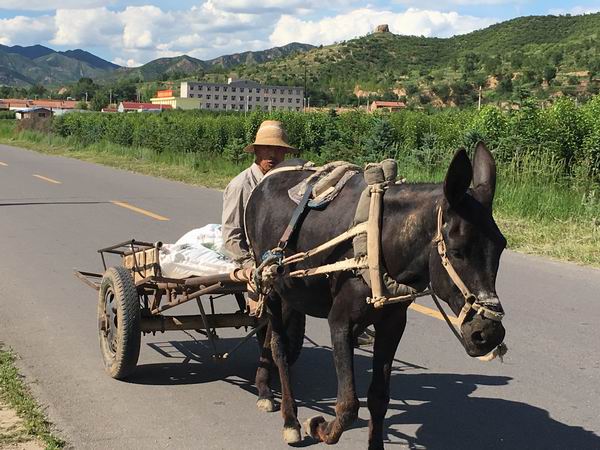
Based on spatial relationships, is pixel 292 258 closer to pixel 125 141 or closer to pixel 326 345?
pixel 326 345

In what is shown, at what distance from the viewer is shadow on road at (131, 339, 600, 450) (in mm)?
4641

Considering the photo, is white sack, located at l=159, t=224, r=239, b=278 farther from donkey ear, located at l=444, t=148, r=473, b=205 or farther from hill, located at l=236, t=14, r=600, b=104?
hill, located at l=236, t=14, r=600, b=104

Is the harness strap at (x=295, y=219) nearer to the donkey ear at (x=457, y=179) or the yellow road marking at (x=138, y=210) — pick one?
the donkey ear at (x=457, y=179)

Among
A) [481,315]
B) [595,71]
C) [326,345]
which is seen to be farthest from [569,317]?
[595,71]

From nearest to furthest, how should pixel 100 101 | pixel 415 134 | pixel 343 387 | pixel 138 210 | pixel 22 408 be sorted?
pixel 343 387 → pixel 22 408 → pixel 138 210 → pixel 415 134 → pixel 100 101

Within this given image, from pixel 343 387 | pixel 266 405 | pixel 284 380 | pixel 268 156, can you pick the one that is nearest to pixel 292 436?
pixel 284 380

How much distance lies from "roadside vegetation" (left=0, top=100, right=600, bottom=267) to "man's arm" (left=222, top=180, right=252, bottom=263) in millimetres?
6506

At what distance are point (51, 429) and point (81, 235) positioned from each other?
7.65 meters

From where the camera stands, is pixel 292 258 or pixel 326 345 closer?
pixel 292 258

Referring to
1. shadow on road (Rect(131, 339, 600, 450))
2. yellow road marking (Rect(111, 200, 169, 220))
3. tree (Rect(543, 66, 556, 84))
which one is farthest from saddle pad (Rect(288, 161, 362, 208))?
tree (Rect(543, 66, 556, 84))

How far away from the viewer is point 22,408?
194 inches

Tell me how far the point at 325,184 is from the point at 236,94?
14446cm

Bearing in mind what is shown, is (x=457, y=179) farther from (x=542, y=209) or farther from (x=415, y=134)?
(x=415, y=134)

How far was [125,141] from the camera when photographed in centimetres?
3459
